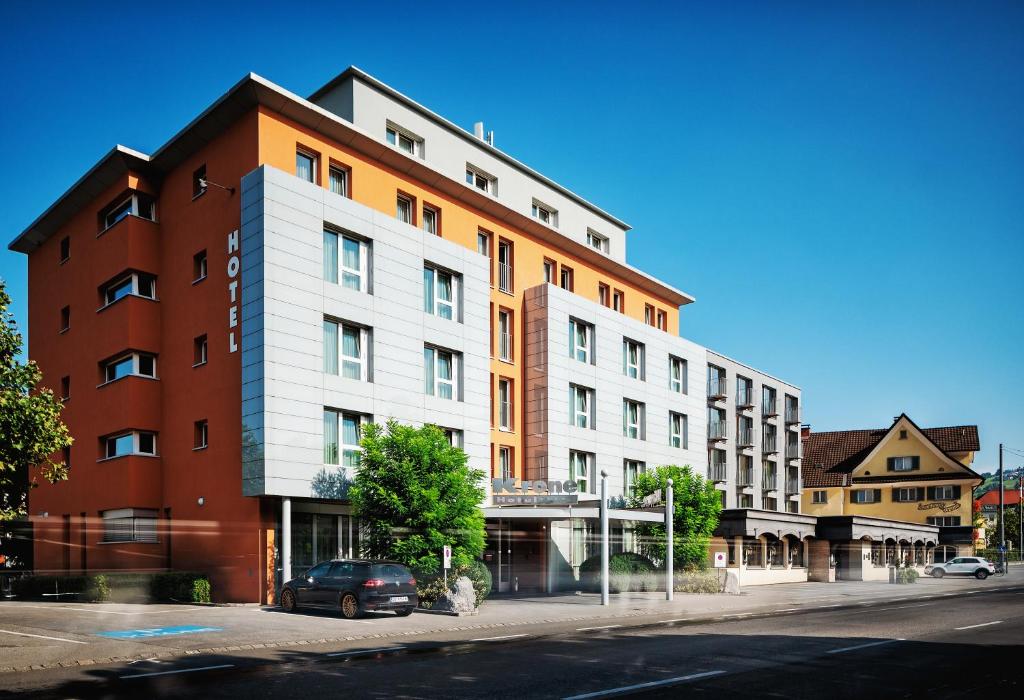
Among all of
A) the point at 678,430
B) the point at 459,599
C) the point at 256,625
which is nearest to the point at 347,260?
the point at 459,599

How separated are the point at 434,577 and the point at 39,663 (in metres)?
12.9

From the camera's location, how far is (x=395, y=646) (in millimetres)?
16578

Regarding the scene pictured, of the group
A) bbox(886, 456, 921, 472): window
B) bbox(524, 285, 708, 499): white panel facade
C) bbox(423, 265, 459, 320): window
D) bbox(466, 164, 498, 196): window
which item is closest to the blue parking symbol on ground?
bbox(423, 265, 459, 320): window

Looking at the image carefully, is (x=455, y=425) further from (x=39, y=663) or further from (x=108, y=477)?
(x=39, y=663)

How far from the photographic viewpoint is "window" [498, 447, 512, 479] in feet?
120

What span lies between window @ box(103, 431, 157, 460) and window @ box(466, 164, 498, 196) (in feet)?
50.8

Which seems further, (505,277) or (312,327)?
(505,277)

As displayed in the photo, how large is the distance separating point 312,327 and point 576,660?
16.4 meters

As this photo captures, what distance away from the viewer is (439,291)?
110ft

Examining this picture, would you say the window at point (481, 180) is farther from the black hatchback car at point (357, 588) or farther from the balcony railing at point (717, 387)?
the balcony railing at point (717, 387)

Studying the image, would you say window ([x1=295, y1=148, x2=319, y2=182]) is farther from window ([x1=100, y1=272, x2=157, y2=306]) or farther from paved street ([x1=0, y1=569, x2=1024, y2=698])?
paved street ([x1=0, y1=569, x2=1024, y2=698])

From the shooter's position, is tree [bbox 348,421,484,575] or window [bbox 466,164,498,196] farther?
window [bbox 466,164,498,196]

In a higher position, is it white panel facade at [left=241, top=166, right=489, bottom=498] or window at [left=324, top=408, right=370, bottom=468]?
white panel facade at [left=241, top=166, right=489, bottom=498]

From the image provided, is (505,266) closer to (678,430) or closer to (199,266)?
(199,266)
